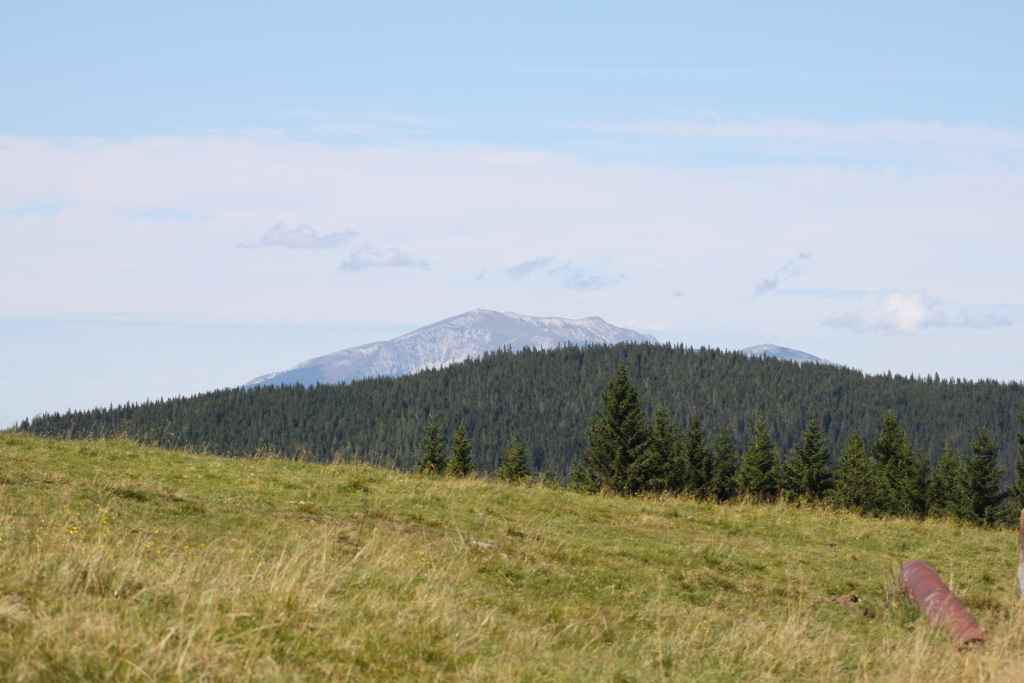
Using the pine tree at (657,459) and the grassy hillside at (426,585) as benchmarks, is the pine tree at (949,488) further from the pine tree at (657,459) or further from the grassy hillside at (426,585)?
the grassy hillside at (426,585)

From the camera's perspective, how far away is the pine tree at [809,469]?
68062 mm

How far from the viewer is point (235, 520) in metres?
11.9

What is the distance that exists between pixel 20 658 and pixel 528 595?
597 centimetres

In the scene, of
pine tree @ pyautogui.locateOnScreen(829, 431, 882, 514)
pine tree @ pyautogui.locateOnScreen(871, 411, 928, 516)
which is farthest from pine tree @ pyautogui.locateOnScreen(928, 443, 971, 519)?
pine tree @ pyautogui.locateOnScreen(829, 431, 882, 514)

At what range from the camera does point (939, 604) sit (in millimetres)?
9781

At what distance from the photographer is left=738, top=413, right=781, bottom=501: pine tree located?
214ft

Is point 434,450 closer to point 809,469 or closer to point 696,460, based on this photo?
point 696,460

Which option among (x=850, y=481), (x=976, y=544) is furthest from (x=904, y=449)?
(x=976, y=544)

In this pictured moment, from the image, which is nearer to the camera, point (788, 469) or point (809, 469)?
point (809, 469)

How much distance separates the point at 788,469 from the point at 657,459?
52.6ft

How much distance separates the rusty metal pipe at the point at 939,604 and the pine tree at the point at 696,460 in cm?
5594

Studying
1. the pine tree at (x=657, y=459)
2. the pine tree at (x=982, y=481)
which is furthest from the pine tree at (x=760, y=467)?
the pine tree at (x=982, y=481)

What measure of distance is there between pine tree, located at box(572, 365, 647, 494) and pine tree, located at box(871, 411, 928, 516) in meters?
27.5

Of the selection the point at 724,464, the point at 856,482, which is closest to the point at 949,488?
the point at 856,482
